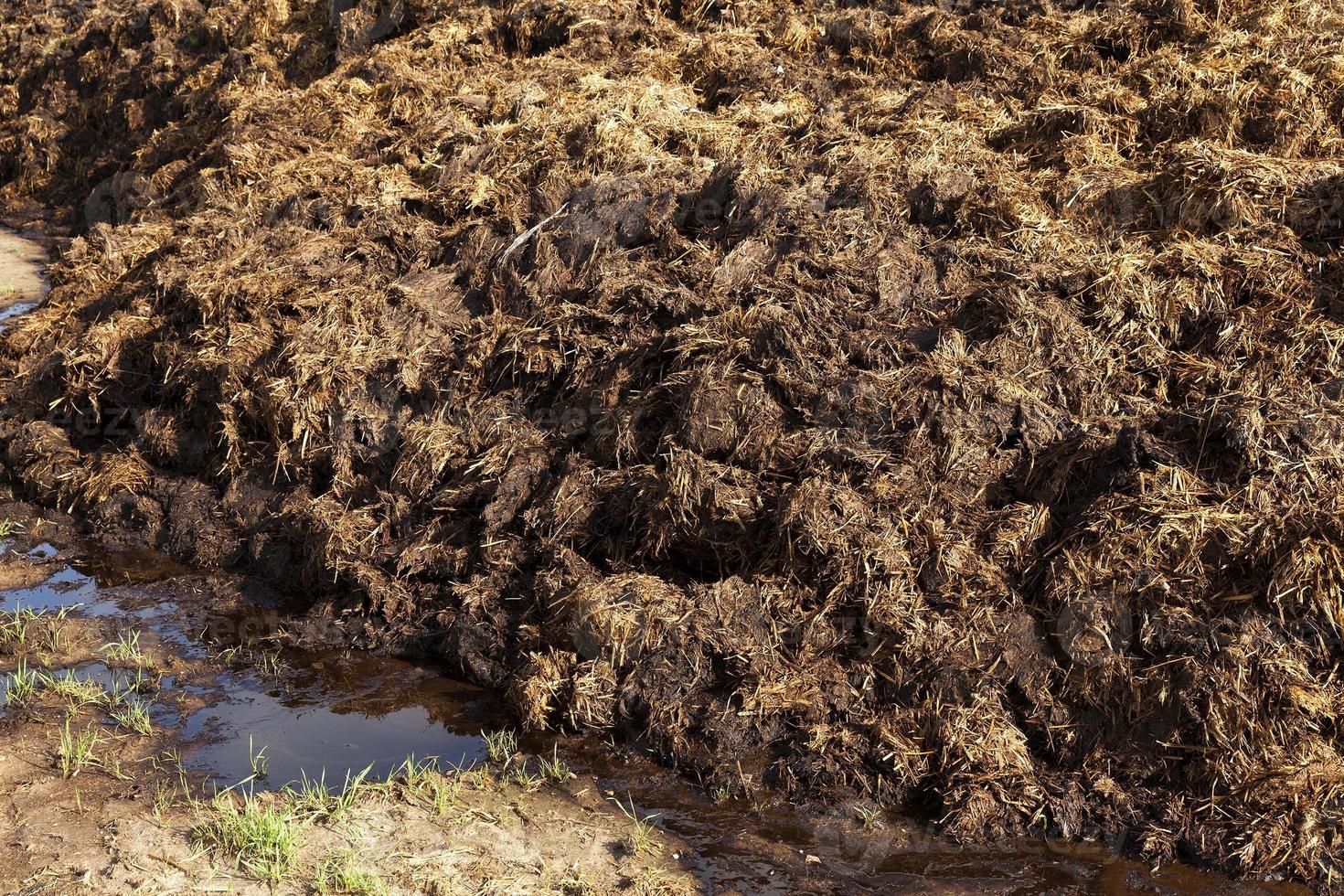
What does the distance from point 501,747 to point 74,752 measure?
1.65 metres

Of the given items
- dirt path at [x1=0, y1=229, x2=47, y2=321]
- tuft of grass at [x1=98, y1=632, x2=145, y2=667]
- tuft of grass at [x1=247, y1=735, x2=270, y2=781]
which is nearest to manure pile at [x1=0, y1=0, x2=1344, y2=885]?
tuft of grass at [x1=98, y1=632, x2=145, y2=667]

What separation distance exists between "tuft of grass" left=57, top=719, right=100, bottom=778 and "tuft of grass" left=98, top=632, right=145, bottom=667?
0.60 meters

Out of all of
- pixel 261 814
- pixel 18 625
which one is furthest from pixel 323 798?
pixel 18 625

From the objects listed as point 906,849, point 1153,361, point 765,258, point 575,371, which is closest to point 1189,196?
point 1153,361

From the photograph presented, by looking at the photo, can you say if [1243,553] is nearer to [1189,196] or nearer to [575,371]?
[1189,196]

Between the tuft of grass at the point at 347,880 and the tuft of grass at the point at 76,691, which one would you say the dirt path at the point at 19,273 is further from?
the tuft of grass at the point at 347,880

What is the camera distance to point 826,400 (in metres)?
5.14

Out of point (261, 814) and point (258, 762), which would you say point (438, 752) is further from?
point (261, 814)

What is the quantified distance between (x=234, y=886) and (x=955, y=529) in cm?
305

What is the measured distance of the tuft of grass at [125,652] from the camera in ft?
16.8

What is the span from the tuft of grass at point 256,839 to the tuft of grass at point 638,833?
1152 millimetres

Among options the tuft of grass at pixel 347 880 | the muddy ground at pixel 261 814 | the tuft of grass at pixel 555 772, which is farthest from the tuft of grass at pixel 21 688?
the tuft of grass at pixel 555 772

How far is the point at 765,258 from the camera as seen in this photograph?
5812mm

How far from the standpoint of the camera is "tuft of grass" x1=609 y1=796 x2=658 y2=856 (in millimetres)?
4039
